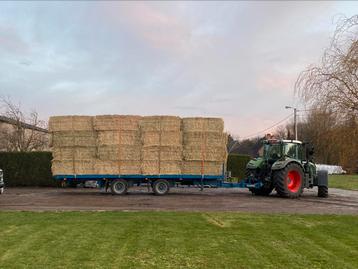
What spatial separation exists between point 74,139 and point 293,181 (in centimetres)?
988

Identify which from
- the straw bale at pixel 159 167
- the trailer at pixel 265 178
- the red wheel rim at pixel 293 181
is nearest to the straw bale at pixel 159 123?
the straw bale at pixel 159 167

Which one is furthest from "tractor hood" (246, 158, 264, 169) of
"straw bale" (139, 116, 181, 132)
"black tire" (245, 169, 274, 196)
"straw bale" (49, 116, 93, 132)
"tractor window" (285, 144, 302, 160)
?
"straw bale" (49, 116, 93, 132)

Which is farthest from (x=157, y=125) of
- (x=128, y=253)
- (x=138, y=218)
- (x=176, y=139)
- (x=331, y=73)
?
(x=128, y=253)

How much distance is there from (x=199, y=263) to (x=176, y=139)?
44.2 ft

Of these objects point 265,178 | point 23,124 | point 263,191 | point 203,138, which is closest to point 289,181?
point 265,178

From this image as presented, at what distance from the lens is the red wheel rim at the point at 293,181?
2065cm

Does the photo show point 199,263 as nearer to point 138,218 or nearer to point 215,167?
point 138,218

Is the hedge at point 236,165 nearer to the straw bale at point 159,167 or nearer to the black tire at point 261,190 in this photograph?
the black tire at point 261,190

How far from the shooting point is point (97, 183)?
2153 centimetres

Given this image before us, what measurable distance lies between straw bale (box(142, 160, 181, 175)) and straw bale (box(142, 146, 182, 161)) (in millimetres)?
179

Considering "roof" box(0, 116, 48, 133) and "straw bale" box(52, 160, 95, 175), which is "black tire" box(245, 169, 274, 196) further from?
"roof" box(0, 116, 48, 133)

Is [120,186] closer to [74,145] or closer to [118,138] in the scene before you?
[118,138]

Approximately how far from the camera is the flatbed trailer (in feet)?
69.2

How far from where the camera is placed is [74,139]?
2103cm
